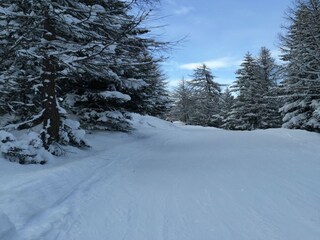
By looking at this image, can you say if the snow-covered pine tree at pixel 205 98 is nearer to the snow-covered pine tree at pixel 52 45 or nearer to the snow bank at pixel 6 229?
the snow-covered pine tree at pixel 52 45

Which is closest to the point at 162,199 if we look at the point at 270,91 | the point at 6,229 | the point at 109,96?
the point at 6,229

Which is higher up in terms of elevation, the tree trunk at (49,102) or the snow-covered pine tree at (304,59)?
the snow-covered pine tree at (304,59)

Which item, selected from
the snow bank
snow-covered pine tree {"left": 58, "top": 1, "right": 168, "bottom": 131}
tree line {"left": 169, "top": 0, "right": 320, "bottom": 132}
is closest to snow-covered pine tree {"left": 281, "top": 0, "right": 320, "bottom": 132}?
tree line {"left": 169, "top": 0, "right": 320, "bottom": 132}

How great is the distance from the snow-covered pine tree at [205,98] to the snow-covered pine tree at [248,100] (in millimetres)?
10279

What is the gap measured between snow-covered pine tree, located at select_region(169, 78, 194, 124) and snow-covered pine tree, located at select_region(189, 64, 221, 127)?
108 centimetres

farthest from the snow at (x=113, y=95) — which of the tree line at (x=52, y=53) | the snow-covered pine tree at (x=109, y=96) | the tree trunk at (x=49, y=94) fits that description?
the tree trunk at (x=49, y=94)

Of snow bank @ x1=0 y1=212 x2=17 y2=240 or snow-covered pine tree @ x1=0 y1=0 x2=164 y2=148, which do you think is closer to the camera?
snow bank @ x1=0 y1=212 x2=17 y2=240

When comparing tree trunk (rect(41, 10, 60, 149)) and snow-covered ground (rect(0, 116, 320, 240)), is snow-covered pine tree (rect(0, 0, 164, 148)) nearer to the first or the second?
tree trunk (rect(41, 10, 60, 149))

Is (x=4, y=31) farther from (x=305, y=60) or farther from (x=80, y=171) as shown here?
(x=305, y=60)

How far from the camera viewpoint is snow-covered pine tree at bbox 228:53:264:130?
119 feet

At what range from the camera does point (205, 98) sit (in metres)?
53.3

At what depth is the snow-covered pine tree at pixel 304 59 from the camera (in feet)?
55.7

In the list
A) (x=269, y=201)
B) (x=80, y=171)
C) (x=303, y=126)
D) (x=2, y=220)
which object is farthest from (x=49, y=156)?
(x=303, y=126)

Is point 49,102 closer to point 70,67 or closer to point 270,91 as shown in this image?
point 70,67
